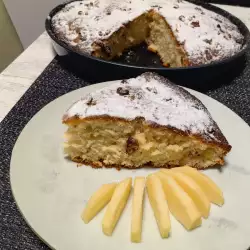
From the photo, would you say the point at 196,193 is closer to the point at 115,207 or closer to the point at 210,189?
the point at 210,189

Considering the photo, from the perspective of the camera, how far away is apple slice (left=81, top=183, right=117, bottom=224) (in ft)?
3.02

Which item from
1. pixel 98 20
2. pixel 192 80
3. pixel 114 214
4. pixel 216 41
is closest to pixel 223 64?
pixel 192 80

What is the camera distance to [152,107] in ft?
3.72

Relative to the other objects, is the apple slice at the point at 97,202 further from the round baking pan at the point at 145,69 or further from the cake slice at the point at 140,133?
the round baking pan at the point at 145,69

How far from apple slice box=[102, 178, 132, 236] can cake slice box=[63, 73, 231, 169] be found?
0.17 meters

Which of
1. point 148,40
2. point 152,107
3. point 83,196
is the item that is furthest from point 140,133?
point 148,40

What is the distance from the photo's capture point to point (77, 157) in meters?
1.12

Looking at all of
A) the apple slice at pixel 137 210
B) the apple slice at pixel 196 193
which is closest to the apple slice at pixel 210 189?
the apple slice at pixel 196 193

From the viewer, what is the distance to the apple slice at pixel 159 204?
2.91 ft

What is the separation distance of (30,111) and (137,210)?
62 cm

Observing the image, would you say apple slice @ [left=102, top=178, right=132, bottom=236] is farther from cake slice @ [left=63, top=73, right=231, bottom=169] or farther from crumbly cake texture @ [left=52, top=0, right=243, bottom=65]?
crumbly cake texture @ [left=52, top=0, right=243, bottom=65]

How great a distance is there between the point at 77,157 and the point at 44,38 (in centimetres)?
89

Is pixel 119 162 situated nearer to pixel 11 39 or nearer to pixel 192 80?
pixel 192 80

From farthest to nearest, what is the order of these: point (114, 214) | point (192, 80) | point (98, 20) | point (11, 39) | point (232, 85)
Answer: point (11, 39) → point (98, 20) → point (232, 85) → point (192, 80) → point (114, 214)
